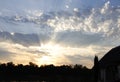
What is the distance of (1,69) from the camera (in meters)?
115

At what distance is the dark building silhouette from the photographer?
47.2 m

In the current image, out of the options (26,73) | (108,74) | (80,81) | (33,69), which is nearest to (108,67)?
(108,74)

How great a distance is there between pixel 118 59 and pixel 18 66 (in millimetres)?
79406

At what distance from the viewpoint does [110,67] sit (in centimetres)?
4941

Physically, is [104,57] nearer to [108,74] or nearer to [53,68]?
[108,74]

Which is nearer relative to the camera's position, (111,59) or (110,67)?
(111,59)

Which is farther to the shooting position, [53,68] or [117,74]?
[53,68]

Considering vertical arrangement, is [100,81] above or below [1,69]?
below

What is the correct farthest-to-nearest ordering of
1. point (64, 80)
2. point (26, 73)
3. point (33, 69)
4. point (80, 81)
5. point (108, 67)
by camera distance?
point (33, 69) → point (26, 73) → point (64, 80) → point (80, 81) → point (108, 67)

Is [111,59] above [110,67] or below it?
above

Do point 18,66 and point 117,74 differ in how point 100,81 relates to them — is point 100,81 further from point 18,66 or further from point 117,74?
point 18,66

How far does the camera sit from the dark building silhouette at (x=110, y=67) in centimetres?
4725

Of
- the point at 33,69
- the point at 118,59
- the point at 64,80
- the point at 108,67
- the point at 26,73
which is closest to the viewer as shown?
the point at 118,59

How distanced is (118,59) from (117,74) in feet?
7.75
